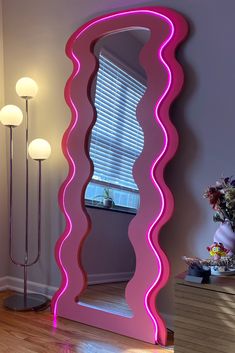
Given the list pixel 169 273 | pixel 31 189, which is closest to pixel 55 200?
pixel 31 189

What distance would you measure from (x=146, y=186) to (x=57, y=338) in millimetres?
973

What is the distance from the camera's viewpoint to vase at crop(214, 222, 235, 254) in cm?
170

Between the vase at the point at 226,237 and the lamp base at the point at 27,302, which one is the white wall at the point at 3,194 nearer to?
the lamp base at the point at 27,302

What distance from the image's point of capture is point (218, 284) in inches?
59.0

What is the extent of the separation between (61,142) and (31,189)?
19.3 inches

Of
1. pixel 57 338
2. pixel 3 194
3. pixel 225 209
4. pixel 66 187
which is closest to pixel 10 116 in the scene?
pixel 66 187

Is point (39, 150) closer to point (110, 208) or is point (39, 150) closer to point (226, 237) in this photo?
point (110, 208)

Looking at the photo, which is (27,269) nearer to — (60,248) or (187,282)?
(60,248)

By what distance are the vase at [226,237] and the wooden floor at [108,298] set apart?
70 cm

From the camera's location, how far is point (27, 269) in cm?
280

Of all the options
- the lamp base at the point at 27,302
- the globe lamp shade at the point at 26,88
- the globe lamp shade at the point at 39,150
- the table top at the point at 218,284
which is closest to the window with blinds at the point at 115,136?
the globe lamp shade at the point at 39,150

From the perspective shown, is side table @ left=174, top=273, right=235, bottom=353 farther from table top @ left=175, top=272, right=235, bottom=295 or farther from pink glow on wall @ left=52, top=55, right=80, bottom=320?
pink glow on wall @ left=52, top=55, right=80, bottom=320

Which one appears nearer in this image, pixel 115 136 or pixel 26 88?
pixel 115 136

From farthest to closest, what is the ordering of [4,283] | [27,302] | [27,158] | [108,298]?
1. [4,283]
2. [27,158]
3. [27,302]
4. [108,298]
